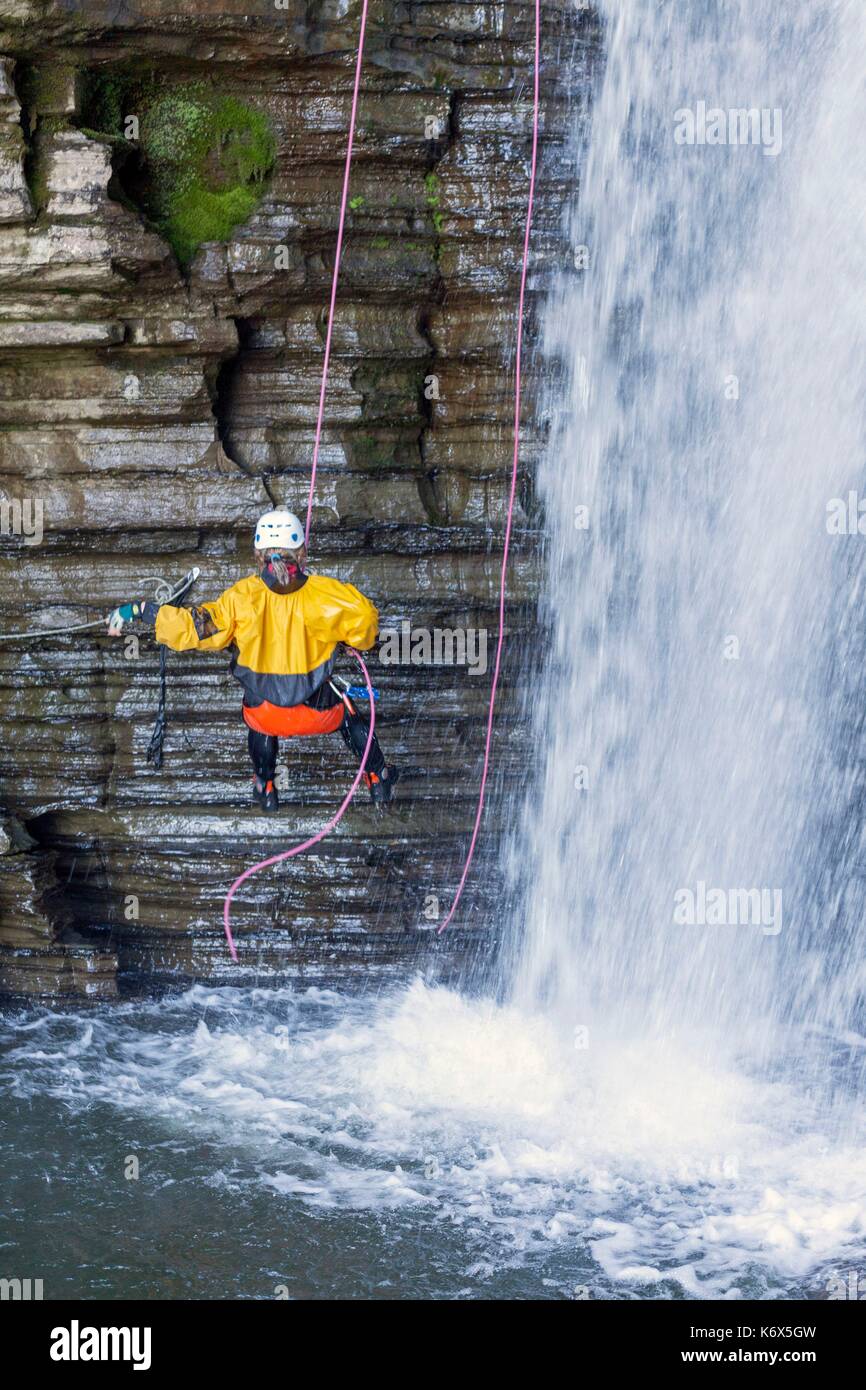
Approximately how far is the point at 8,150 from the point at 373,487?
2763 mm

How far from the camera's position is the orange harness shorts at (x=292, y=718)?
281 inches

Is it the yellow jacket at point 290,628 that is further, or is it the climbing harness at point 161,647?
the climbing harness at point 161,647

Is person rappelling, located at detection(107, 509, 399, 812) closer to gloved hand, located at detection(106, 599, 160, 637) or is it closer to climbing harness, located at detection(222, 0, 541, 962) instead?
gloved hand, located at detection(106, 599, 160, 637)

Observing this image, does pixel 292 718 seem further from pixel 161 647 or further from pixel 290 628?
pixel 161 647

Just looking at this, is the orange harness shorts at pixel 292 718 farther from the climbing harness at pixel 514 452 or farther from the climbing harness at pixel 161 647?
the climbing harness at pixel 161 647

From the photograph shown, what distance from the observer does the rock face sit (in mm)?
8031

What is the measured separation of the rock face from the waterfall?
1.18 ft

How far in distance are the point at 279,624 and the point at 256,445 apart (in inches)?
78.2

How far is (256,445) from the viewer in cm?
860

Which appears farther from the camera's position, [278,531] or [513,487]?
[513,487]

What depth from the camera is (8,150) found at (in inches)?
309

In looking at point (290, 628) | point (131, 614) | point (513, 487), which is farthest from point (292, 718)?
point (513, 487)

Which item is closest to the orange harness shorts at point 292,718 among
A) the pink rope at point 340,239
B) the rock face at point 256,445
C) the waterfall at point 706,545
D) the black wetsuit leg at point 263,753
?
the black wetsuit leg at point 263,753

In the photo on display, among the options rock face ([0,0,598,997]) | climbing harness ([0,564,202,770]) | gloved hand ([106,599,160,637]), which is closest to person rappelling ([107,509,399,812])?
gloved hand ([106,599,160,637])
